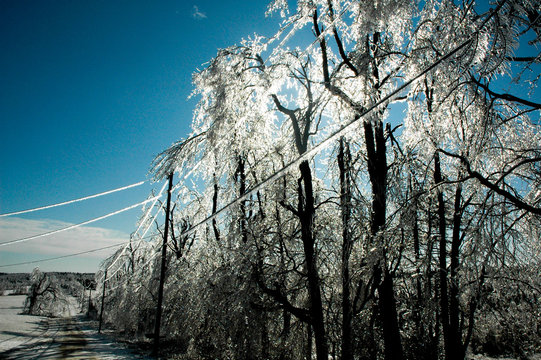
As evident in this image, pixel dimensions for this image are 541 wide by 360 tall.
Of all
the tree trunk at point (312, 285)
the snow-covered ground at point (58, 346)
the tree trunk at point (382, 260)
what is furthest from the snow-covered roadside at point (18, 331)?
the tree trunk at point (382, 260)

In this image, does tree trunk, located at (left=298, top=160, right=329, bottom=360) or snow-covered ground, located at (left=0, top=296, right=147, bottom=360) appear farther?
snow-covered ground, located at (left=0, top=296, right=147, bottom=360)

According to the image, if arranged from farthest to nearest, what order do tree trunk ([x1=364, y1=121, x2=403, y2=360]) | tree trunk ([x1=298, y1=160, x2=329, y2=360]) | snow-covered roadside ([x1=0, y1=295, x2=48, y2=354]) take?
snow-covered roadside ([x1=0, y1=295, x2=48, y2=354]), tree trunk ([x1=298, y1=160, x2=329, y2=360]), tree trunk ([x1=364, y1=121, x2=403, y2=360])

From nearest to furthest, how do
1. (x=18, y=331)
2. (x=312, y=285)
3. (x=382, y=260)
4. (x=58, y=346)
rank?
1. (x=382, y=260)
2. (x=312, y=285)
3. (x=58, y=346)
4. (x=18, y=331)

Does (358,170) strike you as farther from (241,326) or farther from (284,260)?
(241,326)

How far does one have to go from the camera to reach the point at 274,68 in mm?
6887

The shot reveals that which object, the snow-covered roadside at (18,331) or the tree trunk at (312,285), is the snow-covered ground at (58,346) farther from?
the tree trunk at (312,285)

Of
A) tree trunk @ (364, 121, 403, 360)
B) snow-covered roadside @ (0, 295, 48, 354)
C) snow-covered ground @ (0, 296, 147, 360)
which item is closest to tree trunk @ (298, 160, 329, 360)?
tree trunk @ (364, 121, 403, 360)

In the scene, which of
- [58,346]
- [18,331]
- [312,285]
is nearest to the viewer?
[312,285]

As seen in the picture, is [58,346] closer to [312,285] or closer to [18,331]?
[18,331]

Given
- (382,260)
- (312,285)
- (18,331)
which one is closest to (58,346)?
(18,331)

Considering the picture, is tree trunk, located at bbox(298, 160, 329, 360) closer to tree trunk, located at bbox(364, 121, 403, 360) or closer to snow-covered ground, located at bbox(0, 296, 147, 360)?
tree trunk, located at bbox(364, 121, 403, 360)

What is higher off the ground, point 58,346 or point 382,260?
point 382,260

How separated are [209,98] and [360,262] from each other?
207 inches

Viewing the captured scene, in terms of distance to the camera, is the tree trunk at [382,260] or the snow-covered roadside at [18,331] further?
the snow-covered roadside at [18,331]
